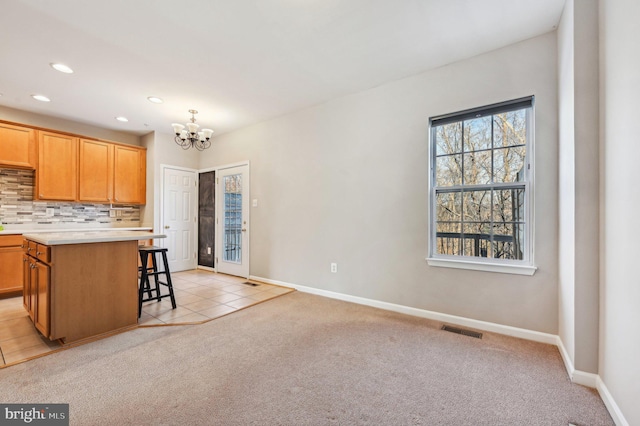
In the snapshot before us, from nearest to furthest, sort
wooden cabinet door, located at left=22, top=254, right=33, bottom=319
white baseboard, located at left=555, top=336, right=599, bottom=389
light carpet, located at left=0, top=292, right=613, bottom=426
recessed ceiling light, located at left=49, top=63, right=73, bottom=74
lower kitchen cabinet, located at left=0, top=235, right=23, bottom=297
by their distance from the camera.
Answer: light carpet, located at left=0, top=292, right=613, bottom=426, white baseboard, located at left=555, top=336, right=599, bottom=389, wooden cabinet door, located at left=22, top=254, right=33, bottom=319, recessed ceiling light, located at left=49, top=63, right=73, bottom=74, lower kitchen cabinet, located at left=0, top=235, right=23, bottom=297

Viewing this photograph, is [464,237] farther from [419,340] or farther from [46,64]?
[46,64]

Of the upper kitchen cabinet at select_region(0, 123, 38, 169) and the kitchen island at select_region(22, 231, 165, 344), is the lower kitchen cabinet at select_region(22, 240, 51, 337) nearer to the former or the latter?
the kitchen island at select_region(22, 231, 165, 344)

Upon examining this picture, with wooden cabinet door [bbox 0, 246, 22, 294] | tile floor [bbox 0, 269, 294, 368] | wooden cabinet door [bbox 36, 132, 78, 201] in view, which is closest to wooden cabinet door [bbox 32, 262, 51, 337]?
tile floor [bbox 0, 269, 294, 368]

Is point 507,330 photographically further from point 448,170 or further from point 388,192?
point 388,192

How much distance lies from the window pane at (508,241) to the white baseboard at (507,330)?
0.67 metres

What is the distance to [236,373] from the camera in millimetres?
1965

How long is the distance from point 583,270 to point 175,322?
3.49 metres

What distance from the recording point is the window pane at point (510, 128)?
2.63 metres

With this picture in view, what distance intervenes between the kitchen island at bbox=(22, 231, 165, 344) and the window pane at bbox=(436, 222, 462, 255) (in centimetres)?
311

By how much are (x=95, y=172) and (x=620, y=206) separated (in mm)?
6396

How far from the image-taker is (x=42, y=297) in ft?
7.82

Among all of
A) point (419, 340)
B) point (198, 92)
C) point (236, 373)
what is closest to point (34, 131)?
point (198, 92)

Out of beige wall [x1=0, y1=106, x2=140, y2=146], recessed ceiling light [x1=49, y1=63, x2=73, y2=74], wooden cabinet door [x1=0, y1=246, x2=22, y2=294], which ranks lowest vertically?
wooden cabinet door [x1=0, y1=246, x2=22, y2=294]

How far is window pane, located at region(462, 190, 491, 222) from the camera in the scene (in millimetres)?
2801
